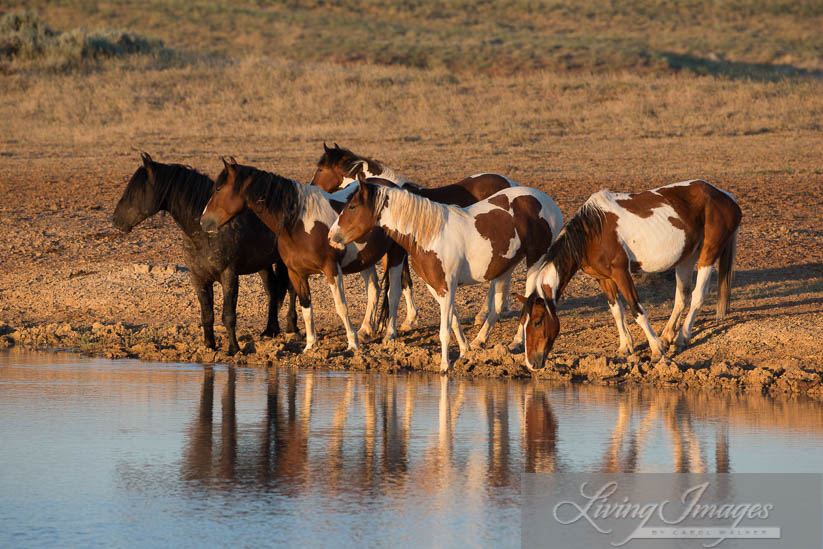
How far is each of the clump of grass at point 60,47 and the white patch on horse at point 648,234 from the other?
25.2m

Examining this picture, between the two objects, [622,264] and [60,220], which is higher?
[60,220]

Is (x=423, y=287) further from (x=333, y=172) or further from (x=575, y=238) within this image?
(x=575, y=238)

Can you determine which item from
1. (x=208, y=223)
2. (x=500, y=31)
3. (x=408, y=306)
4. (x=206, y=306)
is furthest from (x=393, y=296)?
(x=500, y=31)

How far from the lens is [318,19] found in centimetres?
5653

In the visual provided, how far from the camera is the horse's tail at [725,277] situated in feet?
36.7

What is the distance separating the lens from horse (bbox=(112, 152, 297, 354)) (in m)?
11.1

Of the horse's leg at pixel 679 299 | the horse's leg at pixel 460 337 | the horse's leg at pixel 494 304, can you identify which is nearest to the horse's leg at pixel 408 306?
the horse's leg at pixel 494 304

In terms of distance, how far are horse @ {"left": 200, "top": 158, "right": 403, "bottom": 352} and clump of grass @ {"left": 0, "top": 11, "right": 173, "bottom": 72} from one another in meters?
23.5

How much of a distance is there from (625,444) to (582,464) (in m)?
0.64

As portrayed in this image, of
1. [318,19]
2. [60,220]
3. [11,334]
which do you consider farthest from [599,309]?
[318,19]

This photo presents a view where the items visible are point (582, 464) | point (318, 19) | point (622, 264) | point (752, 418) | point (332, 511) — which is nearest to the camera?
point (332, 511)

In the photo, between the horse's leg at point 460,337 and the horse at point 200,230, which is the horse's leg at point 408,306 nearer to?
the horse's leg at point 460,337

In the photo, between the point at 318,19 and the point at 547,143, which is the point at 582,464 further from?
the point at 318,19

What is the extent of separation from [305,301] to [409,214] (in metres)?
1.55
